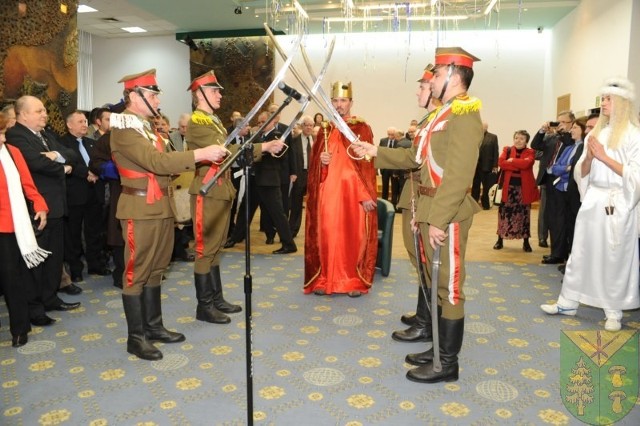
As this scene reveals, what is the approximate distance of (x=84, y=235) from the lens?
4844 millimetres

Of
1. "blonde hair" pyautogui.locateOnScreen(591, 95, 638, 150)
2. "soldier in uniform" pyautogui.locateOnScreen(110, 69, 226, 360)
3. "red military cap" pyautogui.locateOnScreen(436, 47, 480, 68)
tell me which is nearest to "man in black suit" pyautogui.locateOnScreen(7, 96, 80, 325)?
"soldier in uniform" pyautogui.locateOnScreen(110, 69, 226, 360)

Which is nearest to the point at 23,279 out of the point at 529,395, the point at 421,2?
the point at 529,395

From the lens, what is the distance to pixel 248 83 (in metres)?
12.4

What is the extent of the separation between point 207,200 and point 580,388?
249cm

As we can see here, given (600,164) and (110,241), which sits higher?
(600,164)

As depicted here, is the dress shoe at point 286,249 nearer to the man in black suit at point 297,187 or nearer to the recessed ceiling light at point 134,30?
the man in black suit at point 297,187

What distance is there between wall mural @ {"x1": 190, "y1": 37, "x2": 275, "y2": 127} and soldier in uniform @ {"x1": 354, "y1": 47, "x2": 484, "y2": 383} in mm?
9964

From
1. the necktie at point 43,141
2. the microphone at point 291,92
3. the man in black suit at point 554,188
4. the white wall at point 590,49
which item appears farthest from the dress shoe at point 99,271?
the white wall at point 590,49

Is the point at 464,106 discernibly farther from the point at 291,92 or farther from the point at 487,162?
the point at 487,162

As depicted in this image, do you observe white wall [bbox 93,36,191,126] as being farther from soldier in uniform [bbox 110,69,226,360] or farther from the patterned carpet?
soldier in uniform [bbox 110,69,226,360]

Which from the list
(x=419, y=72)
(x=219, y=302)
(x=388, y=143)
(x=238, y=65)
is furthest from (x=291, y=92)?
(x=238, y=65)

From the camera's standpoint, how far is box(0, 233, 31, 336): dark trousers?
3027 millimetres

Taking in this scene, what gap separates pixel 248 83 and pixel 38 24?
267 inches

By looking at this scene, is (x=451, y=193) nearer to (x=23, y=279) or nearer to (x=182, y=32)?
(x=23, y=279)
